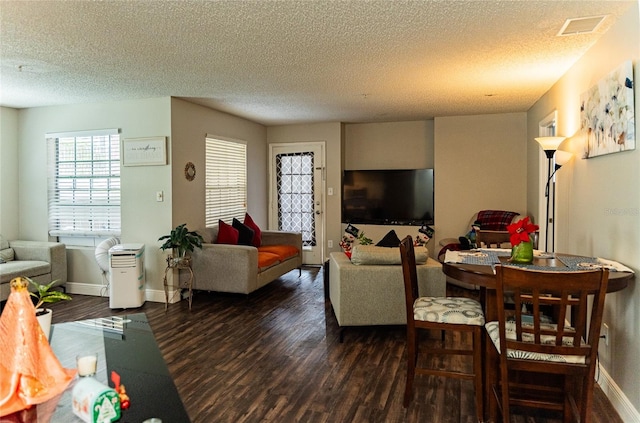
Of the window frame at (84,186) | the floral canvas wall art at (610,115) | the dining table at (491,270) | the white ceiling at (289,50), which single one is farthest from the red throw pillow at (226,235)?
the floral canvas wall art at (610,115)

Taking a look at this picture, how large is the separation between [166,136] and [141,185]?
26.3 inches

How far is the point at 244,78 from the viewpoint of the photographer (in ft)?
13.5

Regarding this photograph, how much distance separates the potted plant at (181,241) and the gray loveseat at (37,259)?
147cm

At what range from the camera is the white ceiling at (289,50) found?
8.43 feet

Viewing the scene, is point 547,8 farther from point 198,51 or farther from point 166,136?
point 166,136

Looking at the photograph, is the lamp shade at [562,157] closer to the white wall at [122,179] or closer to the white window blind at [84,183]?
the white wall at [122,179]

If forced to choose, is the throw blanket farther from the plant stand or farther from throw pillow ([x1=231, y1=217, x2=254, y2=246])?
the plant stand

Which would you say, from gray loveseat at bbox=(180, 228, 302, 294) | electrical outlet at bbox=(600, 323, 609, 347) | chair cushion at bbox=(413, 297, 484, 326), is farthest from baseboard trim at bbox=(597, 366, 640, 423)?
gray loveseat at bbox=(180, 228, 302, 294)

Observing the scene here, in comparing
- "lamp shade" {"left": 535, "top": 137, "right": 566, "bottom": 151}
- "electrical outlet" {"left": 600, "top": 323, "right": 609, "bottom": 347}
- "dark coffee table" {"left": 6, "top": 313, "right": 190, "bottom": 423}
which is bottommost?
"electrical outlet" {"left": 600, "top": 323, "right": 609, "bottom": 347}

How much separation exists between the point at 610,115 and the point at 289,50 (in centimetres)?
225

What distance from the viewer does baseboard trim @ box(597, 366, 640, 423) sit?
234cm

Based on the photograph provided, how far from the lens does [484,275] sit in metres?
2.35

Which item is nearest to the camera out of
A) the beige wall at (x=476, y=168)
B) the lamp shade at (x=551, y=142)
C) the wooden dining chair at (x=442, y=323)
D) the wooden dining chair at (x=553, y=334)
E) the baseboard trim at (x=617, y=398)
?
the wooden dining chair at (x=553, y=334)

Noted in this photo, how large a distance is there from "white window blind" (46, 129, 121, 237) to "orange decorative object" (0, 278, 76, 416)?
4167 mm
